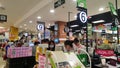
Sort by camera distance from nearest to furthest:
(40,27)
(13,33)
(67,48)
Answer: (67,48) < (40,27) < (13,33)

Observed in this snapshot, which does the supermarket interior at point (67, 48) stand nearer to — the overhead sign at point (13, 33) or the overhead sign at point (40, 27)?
the overhead sign at point (40, 27)

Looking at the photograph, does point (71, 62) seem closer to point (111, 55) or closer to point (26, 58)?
point (111, 55)

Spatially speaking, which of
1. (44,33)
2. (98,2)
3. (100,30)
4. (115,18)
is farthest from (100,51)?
(100,30)

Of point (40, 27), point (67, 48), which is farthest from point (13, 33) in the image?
point (67, 48)

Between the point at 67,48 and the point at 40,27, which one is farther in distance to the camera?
the point at 40,27

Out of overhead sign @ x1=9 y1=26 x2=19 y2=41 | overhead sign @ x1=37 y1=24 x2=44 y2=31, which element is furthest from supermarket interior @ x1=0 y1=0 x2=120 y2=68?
overhead sign @ x1=9 y1=26 x2=19 y2=41

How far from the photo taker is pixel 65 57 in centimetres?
190

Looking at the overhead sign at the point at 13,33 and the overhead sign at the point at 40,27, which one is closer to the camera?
the overhead sign at the point at 40,27

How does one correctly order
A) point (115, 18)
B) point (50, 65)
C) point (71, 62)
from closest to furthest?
1. point (50, 65)
2. point (71, 62)
3. point (115, 18)

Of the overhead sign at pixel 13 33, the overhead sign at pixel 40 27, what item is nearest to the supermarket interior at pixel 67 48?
the overhead sign at pixel 40 27

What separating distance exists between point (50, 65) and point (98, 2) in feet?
20.3

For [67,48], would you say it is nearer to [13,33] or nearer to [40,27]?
[40,27]

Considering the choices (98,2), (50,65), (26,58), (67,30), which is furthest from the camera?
(67,30)

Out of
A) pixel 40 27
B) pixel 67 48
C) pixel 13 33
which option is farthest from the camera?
pixel 13 33
